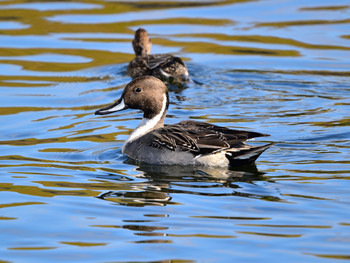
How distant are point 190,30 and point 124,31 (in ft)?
4.76

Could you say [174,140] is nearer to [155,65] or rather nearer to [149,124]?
[149,124]

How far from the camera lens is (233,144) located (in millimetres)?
8344

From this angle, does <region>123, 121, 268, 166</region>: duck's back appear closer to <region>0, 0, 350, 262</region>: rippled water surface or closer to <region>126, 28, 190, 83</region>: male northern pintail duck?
<region>0, 0, 350, 262</region>: rippled water surface

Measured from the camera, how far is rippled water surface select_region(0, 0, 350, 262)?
6.13 metres

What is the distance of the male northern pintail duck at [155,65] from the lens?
42.1 feet

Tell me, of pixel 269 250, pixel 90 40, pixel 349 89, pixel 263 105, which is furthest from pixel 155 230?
pixel 90 40

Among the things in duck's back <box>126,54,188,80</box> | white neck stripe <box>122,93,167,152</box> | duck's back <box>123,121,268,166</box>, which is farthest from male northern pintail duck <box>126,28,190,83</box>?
duck's back <box>123,121,268,166</box>

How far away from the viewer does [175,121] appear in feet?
35.4

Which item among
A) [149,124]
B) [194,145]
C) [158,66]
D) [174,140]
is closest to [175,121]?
[149,124]

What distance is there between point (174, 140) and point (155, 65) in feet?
15.9

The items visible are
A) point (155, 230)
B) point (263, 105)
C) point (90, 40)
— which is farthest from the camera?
point (90, 40)

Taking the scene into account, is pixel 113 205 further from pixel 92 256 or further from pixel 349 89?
pixel 349 89

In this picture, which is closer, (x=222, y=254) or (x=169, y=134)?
(x=222, y=254)

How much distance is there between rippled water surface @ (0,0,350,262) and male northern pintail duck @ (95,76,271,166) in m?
0.19
